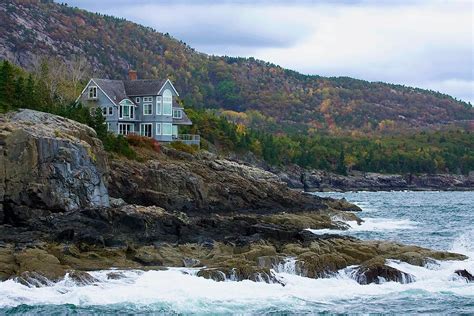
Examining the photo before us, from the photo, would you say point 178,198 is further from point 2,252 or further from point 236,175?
point 2,252

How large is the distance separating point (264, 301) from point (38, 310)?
25.3 feet

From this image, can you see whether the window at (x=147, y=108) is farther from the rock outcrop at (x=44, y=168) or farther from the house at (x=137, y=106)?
the rock outcrop at (x=44, y=168)

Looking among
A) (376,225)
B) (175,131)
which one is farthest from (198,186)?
(175,131)

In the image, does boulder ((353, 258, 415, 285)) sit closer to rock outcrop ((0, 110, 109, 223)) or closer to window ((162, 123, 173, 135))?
rock outcrop ((0, 110, 109, 223))

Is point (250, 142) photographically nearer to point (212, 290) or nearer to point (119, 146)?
point (119, 146)

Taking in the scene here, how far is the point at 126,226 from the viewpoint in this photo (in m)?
40.7

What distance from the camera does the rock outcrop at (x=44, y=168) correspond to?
134ft

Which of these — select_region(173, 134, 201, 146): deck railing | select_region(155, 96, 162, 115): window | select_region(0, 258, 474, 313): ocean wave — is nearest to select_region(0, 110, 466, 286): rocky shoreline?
select_region(0, 258, 474, 313): ocean wave

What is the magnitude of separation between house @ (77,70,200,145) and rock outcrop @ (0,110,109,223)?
24.3 meters

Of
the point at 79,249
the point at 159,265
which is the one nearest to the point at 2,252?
the point at 79,249

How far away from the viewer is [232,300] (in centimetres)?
2809

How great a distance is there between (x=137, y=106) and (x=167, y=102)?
9.48ft

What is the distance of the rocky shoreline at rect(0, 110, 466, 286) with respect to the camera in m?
32.0

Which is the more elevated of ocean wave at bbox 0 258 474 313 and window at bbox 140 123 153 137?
window at bbox 140 123 153 137
